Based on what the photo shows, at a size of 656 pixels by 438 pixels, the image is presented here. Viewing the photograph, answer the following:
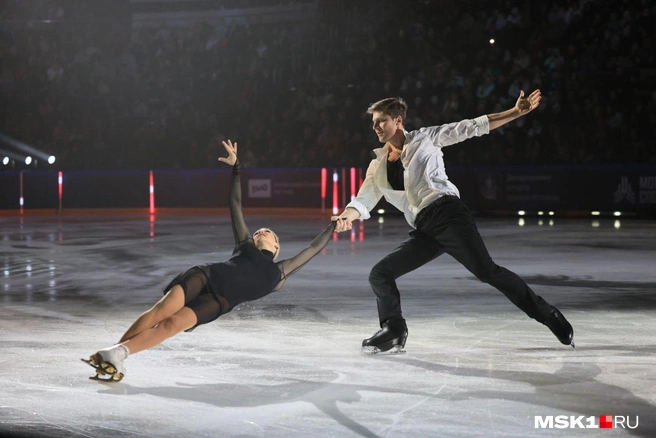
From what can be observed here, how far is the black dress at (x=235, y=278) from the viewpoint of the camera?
6.02 metres

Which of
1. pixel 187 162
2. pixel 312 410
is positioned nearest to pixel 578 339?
pixel 312 410

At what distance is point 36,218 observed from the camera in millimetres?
24016

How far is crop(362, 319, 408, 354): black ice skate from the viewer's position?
6.99 metres

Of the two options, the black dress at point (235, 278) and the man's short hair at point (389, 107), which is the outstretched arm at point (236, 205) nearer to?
the black dress at point (235, 278)

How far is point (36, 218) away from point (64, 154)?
371cm

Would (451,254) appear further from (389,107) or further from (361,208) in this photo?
(389,107)

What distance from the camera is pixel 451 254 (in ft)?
22.3

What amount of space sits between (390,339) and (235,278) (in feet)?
4.52

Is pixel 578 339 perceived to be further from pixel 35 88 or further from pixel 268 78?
pixel 35 88

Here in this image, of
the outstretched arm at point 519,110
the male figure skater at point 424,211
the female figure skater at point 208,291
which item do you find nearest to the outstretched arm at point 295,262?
the female figure skater at point 208,291

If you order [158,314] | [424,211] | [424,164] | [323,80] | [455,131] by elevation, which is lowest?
[158,314]

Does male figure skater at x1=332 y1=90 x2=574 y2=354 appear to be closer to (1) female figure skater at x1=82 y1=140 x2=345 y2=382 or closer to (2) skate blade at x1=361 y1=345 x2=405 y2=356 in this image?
(2) skate blade at x1=361 y1=345 x2=405 y2=356

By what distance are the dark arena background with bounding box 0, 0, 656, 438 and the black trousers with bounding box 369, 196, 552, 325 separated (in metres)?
0.19

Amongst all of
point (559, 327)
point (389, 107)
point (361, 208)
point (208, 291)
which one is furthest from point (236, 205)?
point (559, 327)
